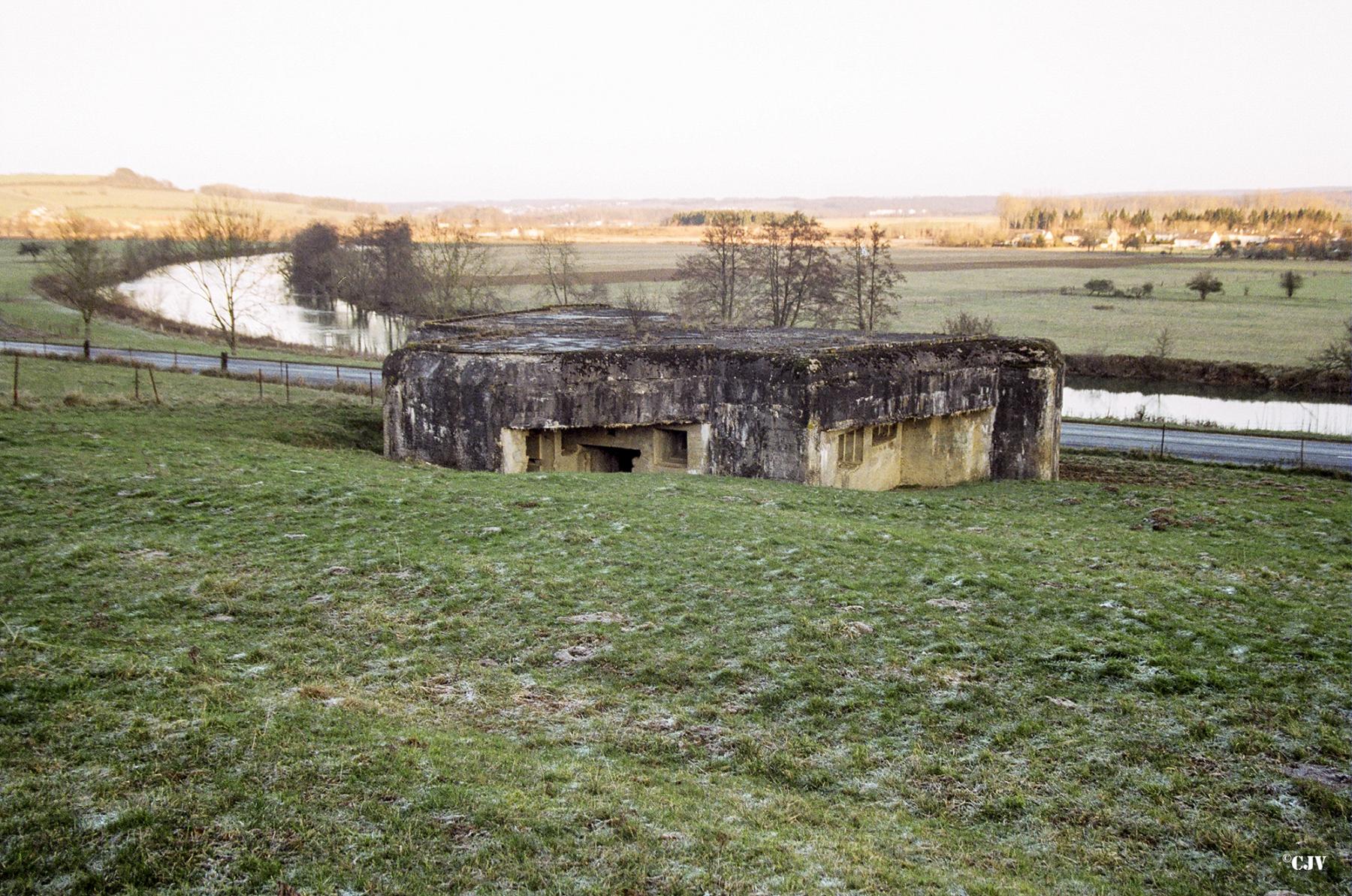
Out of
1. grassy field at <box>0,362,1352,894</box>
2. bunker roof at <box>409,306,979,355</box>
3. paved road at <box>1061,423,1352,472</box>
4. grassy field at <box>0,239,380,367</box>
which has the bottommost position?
paved road at <box>1061,423,1352,472</box>

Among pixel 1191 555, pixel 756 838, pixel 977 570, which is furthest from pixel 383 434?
pixel 756 838

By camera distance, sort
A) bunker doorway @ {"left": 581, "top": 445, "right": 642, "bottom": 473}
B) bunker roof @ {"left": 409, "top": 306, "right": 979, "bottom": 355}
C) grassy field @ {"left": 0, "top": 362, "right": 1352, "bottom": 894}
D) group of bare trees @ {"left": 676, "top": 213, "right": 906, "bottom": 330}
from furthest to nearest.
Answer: group of bare trees @ {"left": 676, "top": 213, "right": 906, "bottom": 330} → bunker doorway @ {"left": 581, "top": 445, "right": 642, "bottom": 473} → bunker roof @ {"left": 409, "top": 306, "right": 979, "bottom": 355} → grassy field @ {"left": 0, "top": 362, "right": 1352, "bottom": 894}

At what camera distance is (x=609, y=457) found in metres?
18.6

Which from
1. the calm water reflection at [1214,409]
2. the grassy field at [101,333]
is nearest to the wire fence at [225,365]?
the grassy field at [101,333]

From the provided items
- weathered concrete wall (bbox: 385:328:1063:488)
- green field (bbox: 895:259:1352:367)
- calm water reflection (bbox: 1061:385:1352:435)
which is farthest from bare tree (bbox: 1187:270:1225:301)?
weathered concrete wall (bbox: 385:328:1063:488)

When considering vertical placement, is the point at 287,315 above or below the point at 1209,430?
above

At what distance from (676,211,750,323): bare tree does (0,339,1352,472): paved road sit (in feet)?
50.3

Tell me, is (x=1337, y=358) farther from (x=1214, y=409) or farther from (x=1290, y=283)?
(x=1290, y=283)

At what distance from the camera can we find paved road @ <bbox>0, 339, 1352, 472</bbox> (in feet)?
80.8

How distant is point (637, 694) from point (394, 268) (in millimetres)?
48157

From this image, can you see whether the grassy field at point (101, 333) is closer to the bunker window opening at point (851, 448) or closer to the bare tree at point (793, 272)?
the bare tree at point (793, 272)

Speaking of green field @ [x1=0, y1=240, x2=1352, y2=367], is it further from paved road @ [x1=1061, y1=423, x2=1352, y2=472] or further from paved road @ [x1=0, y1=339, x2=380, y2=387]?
paved road @ [x1=1061, y1=423, x2=1352, y2=472]

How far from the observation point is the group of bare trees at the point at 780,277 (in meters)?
42.3

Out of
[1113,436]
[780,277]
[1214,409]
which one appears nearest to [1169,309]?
[1214,409]
